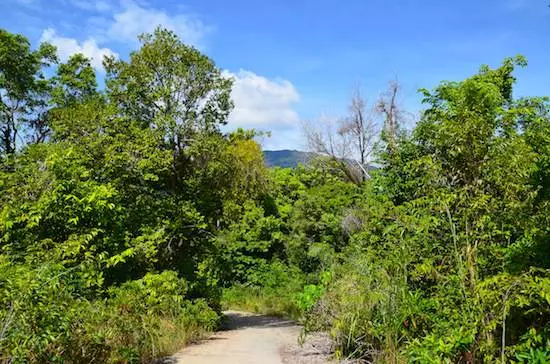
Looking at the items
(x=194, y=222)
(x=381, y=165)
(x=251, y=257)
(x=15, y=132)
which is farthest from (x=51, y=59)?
(x=381, y=165)

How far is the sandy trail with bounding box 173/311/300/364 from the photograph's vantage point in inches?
336

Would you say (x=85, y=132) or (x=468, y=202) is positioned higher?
(x=85, y=132)

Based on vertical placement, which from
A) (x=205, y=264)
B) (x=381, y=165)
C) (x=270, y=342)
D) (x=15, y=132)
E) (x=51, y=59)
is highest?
(x=51, y=59)

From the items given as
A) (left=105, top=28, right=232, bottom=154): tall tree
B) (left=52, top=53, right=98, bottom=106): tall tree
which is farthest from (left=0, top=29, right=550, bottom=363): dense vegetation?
(left=52, top=53, right=98, bottom=106): tall tree

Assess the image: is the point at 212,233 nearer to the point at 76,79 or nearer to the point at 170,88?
the point at 170,88

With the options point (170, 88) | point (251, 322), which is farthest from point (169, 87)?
point (251, 322)

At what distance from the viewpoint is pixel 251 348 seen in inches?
386

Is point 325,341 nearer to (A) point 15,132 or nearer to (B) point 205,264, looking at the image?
(B) point 205,264

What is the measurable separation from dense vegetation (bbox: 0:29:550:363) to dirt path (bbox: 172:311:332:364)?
0.45 metres

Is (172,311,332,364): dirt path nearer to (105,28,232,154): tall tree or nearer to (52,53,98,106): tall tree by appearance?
(105,28,232,154): tall tree

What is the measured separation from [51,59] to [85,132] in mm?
12839

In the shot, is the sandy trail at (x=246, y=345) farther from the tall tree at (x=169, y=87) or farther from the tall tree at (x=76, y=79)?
the tall tree at (x=76, y=79)

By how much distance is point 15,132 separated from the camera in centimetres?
2044

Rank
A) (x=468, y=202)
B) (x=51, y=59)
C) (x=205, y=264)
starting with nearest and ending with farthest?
(x=468, y=202) < (x=205, y=264) < (x=51, y=59)
